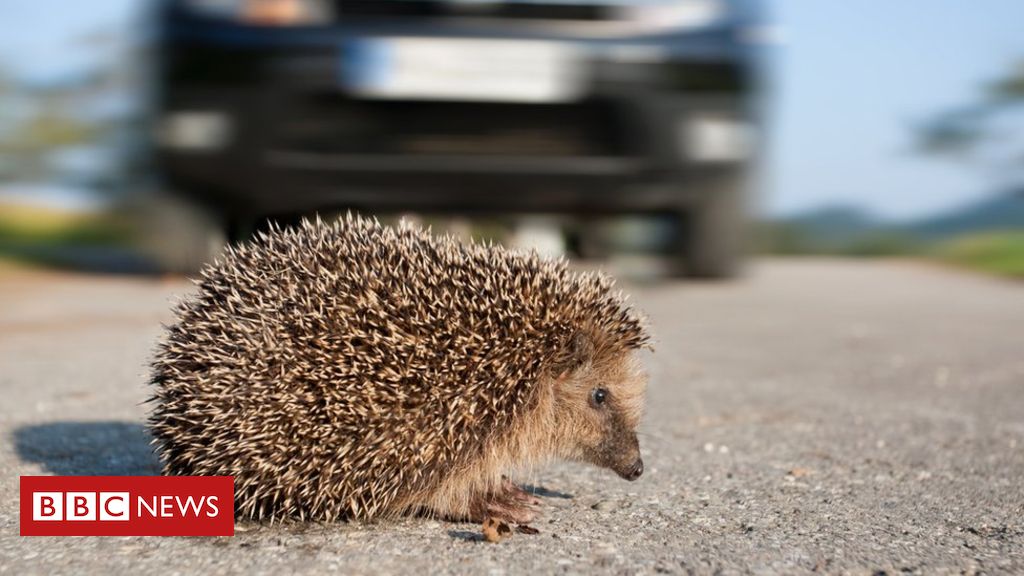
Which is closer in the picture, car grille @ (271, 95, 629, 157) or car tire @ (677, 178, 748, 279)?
car grille @ (271, 95, 629, 157)

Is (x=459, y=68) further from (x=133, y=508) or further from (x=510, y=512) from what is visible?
(x=133, y=508)

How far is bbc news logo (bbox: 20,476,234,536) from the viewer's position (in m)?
3.49

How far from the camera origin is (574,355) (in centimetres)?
395

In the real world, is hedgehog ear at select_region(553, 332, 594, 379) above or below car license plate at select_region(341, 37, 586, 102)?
below

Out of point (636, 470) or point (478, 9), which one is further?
point (478, 9)

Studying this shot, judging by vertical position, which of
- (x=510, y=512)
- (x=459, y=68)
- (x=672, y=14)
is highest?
(x=672, y=14)

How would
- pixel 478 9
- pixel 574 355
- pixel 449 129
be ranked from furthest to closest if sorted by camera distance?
pixel 449 129 < pixel 478 9 < pixel 574 355

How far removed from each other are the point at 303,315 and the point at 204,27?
19.1 feet

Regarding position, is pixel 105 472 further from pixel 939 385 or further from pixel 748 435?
pixel 939 385

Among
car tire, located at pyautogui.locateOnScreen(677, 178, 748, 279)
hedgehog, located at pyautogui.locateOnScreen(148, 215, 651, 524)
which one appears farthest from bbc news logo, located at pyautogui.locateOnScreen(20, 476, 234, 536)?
car tire, located at pyautogui.locateOnScreen(677, 178, 748, 279)

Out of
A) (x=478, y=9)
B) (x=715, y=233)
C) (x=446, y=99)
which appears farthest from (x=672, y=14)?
(x=715, y=233)

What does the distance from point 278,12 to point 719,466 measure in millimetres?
5625

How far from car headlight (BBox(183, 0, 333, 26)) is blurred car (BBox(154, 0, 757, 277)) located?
11 millimetres

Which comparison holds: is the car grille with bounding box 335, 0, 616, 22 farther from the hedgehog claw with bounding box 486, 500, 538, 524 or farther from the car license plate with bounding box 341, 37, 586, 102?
the hedgehog claw with bounding box 486, 500, 538, 524
